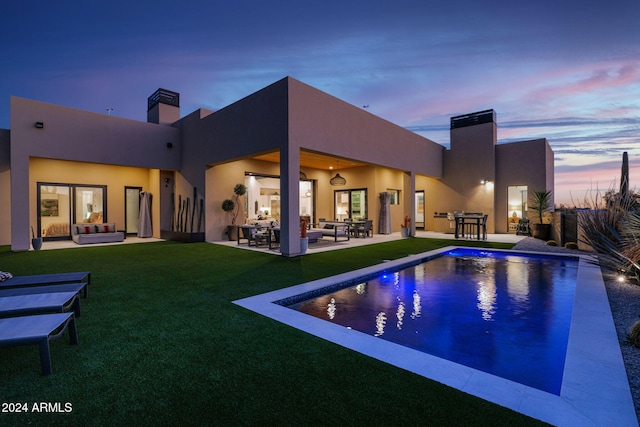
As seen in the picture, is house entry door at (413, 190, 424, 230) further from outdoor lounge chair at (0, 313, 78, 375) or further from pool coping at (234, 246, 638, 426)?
outdoor lounge chair at (0, 313, 78, 375)

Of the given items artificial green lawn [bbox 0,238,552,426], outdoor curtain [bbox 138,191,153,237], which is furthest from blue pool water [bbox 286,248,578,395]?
outdoor curtain [bbox 138,191,153,237]

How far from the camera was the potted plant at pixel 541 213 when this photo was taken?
12.7m

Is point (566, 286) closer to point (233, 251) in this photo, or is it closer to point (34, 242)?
point (233, 251)

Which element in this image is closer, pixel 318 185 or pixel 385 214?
pixel 385 214

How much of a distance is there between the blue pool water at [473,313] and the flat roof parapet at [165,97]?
46.9 feet

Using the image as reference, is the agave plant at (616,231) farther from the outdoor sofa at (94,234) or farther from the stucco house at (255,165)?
the outdoor sofa at (94,234)

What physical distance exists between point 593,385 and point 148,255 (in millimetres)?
9204

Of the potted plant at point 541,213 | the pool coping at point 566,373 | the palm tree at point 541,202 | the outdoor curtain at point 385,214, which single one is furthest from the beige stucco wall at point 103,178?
the palm tree at point 541,202

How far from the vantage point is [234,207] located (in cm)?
1248

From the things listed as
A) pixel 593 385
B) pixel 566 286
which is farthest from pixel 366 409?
pixel 566 286

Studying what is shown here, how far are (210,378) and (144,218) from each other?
13332mm

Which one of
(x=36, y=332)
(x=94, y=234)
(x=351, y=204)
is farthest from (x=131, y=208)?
(x=36, y=332)

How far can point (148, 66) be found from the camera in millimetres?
14727

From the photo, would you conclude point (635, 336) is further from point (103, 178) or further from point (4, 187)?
point (4, 187)
